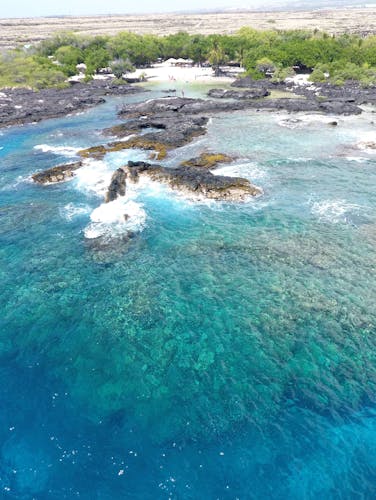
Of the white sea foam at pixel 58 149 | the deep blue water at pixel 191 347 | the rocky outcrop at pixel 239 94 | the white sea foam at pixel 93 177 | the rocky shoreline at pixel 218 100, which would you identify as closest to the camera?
the deep blue water at pixel 191 347

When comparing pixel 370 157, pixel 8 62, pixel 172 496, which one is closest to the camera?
pixel 172 496

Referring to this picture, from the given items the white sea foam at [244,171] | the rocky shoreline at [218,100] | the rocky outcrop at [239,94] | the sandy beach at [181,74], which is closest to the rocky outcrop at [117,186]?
the white sea foam at [244,171]

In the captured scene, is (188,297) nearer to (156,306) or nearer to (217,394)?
(156,306)

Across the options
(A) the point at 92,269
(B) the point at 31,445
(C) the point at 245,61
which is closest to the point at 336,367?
(B) the point at 31,445

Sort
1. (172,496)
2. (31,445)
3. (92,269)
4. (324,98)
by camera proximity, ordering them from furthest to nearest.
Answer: (324,98), (92,269), (31,445), (172,496)

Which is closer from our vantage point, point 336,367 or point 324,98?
point 336,367

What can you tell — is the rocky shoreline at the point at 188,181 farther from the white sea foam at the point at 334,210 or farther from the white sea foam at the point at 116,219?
the white sea foam at the point at 334,210

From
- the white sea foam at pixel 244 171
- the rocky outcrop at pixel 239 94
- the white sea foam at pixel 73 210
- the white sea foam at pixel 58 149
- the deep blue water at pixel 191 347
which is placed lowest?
the rocky outcrop at pixel 239 94

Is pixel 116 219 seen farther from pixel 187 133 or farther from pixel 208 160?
pixel 187 133
